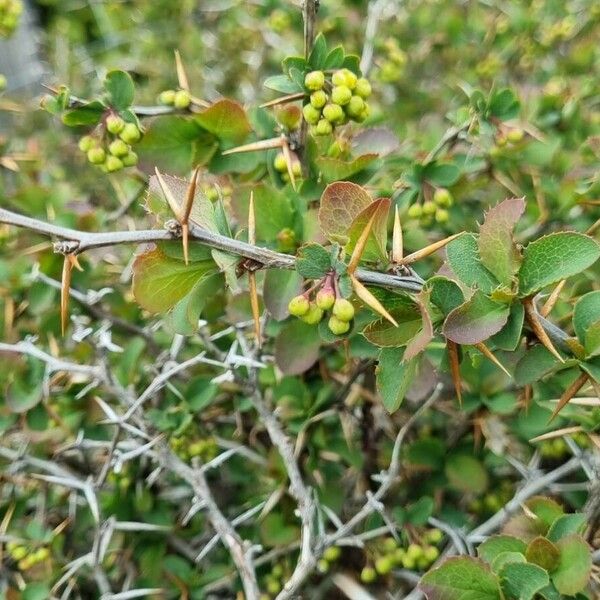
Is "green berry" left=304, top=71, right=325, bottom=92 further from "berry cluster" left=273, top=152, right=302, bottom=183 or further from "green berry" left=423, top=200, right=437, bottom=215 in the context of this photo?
"green berry" left=423, top=200, right=437, bottom=215

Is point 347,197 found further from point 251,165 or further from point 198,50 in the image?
point 198,50

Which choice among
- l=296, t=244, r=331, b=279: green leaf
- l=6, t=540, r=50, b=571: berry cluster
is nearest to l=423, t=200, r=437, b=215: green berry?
l=296, t=244, r=331, b=279: green leaf

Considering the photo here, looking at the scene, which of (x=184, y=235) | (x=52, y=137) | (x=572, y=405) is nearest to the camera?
(x=184, y=235)

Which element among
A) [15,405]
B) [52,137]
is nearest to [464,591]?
[15,405]

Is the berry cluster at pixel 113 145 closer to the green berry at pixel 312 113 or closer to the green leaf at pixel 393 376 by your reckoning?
the green berry at pixel 312 113

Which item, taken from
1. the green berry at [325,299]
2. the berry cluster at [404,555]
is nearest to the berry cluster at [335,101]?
the green berry at [325,299]

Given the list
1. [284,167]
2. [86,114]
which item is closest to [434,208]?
[284,167]
